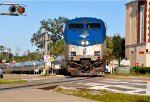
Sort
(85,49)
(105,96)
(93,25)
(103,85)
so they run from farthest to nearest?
(93,25) < (85,49) < (103,85) < (105,96)

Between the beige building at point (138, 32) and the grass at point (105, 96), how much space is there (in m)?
52.1

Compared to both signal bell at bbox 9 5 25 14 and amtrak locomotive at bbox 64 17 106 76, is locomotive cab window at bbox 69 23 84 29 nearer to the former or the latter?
amtrak locomotive at bbox 64 17 106 76

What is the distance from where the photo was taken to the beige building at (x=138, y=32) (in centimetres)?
7525

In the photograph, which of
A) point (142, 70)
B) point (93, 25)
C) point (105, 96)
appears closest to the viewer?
point (105, 96)

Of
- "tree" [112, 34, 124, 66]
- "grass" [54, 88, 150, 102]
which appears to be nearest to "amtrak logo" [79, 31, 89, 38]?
"grass" [54, 88, 150, 102]

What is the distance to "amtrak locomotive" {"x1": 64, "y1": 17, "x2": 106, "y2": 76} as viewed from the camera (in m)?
38.5

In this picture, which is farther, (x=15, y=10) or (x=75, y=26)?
(x=75, y=26)

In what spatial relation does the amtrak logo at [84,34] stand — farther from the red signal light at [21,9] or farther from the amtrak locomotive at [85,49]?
the red signal light at [21,9]

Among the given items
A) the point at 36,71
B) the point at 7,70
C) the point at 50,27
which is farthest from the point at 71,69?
the point at 50,27

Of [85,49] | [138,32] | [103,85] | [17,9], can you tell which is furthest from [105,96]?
[138,32]

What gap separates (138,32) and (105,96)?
61.5m

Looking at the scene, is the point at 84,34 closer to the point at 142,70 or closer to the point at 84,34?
the point at 84,34

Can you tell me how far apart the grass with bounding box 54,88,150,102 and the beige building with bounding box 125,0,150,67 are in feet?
171

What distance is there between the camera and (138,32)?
7962cm
